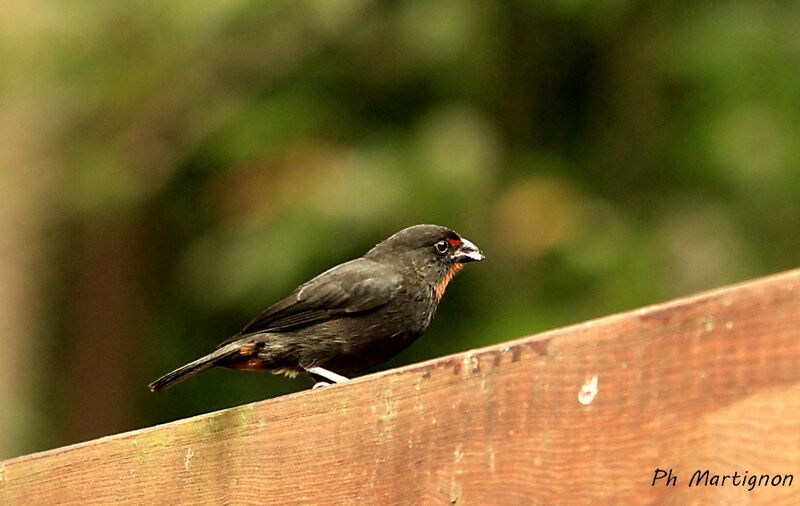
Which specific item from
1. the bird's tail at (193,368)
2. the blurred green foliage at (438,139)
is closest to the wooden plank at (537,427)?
the bird's tail at (193,368)

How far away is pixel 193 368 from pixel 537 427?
1998 mm

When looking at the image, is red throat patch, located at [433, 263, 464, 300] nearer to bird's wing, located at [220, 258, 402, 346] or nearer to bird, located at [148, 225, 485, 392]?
bird, located at [148, 225, 485, 392]

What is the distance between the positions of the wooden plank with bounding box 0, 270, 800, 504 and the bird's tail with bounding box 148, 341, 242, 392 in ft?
2.63

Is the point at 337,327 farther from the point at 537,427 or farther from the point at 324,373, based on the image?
the point at 537,427

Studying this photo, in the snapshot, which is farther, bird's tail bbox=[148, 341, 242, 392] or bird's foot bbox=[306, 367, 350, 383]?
bird's foot bbox=[306, 367, 350, 383]

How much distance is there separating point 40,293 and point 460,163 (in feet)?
12.8

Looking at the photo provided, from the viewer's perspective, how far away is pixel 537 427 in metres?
2.12

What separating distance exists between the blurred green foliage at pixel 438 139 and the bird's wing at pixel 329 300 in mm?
1658

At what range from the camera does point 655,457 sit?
1.91 metres

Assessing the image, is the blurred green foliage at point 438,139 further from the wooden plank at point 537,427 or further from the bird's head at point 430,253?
the wooden plank at point 537,427

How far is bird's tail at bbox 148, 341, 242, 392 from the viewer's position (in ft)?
12.4

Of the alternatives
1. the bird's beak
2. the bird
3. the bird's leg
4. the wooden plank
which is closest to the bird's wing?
the bird

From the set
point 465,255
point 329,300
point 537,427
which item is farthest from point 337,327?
point 537,427

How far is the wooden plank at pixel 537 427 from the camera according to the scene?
1.80 meters
